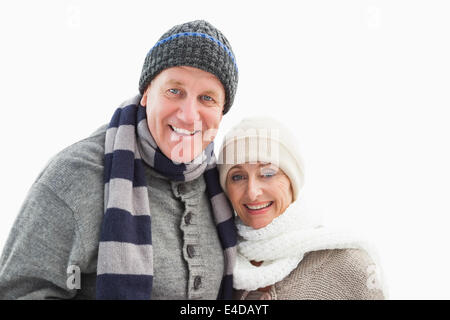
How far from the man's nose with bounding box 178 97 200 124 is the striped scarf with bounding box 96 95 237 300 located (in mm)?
142

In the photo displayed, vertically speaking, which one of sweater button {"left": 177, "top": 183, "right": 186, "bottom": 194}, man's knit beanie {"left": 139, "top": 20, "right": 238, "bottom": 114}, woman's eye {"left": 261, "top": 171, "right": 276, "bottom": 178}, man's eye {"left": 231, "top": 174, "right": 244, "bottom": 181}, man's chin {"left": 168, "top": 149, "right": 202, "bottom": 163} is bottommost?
sweater button {"left": 177, "top": 183, "right": 186, "bottom": 194}

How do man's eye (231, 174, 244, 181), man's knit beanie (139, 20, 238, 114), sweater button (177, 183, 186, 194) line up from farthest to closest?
man's eye (231, 174, 244, 181) → sweater button (177, 183, 186, 194) → man's knit beanie (139, 20, 238, 114)

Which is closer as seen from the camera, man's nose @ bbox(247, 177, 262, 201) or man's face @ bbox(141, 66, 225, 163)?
man's face @ bbox(141, 66, 225, 163)

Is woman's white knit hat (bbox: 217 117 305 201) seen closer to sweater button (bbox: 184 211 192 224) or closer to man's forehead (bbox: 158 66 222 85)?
sweater button (bbox: 184 211 192 224)

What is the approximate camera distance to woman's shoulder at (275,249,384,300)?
5.16 feet

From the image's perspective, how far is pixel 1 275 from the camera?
124 cm

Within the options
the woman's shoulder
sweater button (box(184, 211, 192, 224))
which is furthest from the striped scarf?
the woman's shoulder

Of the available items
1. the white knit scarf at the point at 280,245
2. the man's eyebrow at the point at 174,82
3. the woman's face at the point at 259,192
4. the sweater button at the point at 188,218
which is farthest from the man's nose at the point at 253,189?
the man's eyebrow at the point at 174,82

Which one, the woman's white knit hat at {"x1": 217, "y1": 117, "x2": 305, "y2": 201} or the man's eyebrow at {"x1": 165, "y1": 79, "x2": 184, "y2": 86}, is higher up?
the man's eyebrow at {"x1": 165, "y1": 79, "x2": 184, "y2": 86}

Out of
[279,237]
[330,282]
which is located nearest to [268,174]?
[279,237]

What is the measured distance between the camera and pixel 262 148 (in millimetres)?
1622
